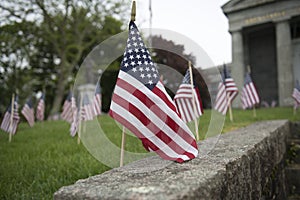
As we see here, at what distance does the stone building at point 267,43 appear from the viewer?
1652 centimetres

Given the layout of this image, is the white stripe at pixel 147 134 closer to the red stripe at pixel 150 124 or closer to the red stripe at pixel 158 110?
the red stripe at pixel 150 124

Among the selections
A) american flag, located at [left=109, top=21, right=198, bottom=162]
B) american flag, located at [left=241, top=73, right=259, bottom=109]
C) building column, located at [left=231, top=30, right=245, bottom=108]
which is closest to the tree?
building column, located at [left=231, top=30, right=245, bottom=108]

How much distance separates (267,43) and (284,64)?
4.31 metres

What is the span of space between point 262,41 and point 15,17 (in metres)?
17.3

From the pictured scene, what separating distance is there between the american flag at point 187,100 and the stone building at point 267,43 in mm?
13375

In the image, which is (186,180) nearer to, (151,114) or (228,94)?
(151,114)

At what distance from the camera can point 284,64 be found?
1655 centimetres

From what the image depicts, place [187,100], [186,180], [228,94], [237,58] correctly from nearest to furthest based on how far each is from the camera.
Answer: [186,180]
[187,100]
[228,94]
[237,58]

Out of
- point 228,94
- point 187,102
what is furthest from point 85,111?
point 228,94

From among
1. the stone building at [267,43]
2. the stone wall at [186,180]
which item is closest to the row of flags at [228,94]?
the stone wall at [186,180]

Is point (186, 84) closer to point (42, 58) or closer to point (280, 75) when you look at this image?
point (280, 75)

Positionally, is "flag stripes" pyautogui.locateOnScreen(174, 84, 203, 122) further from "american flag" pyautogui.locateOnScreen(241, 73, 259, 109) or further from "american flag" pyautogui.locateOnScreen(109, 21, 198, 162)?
"american flag" pyautogui.locateOnScreen(241, 73, 259, 109)

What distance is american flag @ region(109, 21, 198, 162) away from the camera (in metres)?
2.00

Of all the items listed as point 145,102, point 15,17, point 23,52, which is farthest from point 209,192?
point 23,52
